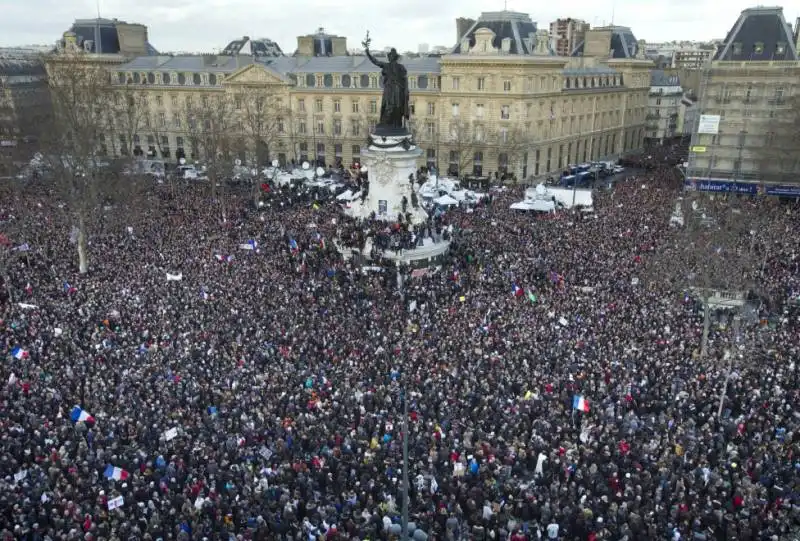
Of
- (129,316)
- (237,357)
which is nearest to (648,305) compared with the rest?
(237,357)

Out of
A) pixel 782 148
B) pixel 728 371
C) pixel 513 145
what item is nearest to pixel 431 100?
pixel 513 145

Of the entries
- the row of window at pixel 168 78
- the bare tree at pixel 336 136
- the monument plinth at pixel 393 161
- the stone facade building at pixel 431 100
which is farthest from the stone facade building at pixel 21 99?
the monument plinth at pixel 393 161

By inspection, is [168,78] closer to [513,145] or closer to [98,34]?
[98,34]

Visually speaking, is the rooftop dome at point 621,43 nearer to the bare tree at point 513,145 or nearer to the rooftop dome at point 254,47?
the bare tree at point 513,145

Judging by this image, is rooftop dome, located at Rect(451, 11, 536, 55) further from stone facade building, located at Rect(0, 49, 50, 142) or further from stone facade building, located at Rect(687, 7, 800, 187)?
stone facade building, located at Rect(0, 49, 50, 142)

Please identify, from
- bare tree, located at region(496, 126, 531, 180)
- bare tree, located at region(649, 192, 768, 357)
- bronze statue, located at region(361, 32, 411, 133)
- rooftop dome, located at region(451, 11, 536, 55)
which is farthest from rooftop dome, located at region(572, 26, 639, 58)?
bronze statue, located at region(361, 32, 411, 133)

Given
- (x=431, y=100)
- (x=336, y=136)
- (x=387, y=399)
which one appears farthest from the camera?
(x=336, y=136)
